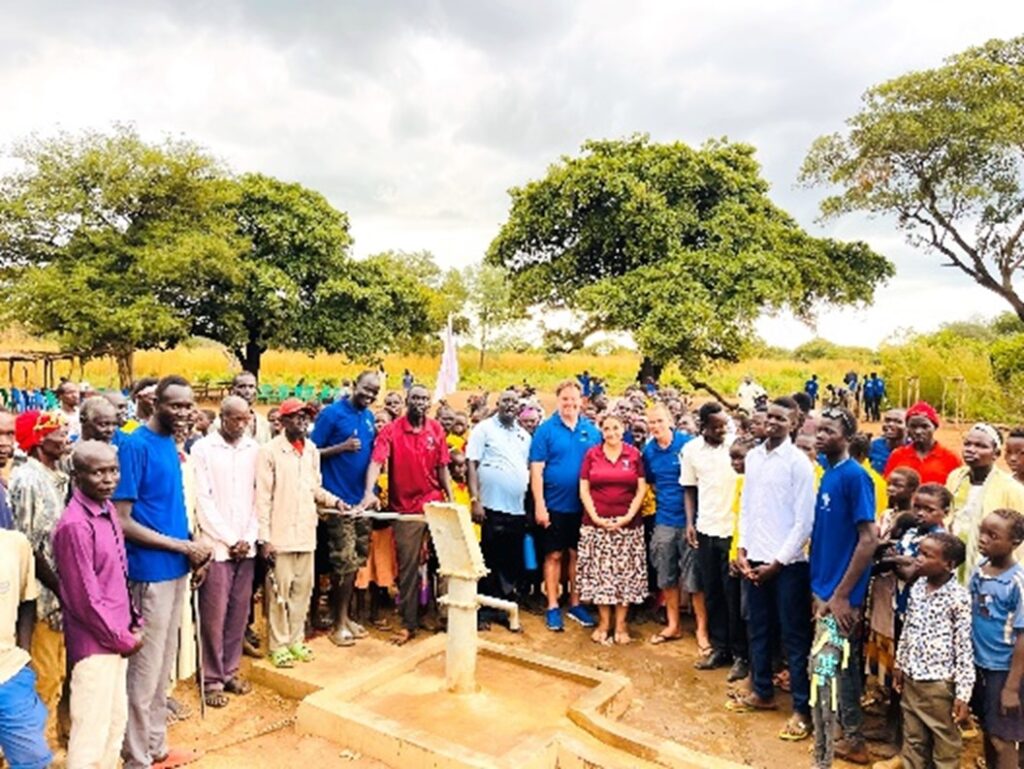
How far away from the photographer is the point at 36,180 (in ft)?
67.5

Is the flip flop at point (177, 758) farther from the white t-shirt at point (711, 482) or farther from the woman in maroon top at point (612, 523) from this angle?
the white t-shirt at point (711, 482)

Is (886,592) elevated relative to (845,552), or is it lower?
lower

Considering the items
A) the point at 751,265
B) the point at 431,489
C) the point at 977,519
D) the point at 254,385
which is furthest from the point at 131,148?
the point at 977,519

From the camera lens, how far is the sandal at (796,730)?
4312mm

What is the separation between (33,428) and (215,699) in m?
1.85

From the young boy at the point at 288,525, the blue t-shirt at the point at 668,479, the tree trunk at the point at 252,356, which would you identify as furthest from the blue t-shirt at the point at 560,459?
the tree trunk at the point at 252,356

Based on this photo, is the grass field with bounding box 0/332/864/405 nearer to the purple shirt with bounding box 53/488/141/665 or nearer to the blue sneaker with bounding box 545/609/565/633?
the blue sneaker with bounding box 545/609/565/633

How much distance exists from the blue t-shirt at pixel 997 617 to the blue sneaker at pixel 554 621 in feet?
9.99

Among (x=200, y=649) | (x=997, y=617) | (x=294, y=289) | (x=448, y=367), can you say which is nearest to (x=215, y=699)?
(x=200, y=649)

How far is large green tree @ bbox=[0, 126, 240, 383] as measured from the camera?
19.5 metres

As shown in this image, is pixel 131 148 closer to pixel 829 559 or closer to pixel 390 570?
pixel 390 570

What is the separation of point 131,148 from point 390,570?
1976 centimetres

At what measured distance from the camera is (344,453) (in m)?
5.45

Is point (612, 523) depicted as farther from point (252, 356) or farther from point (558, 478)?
point (252, 356)
